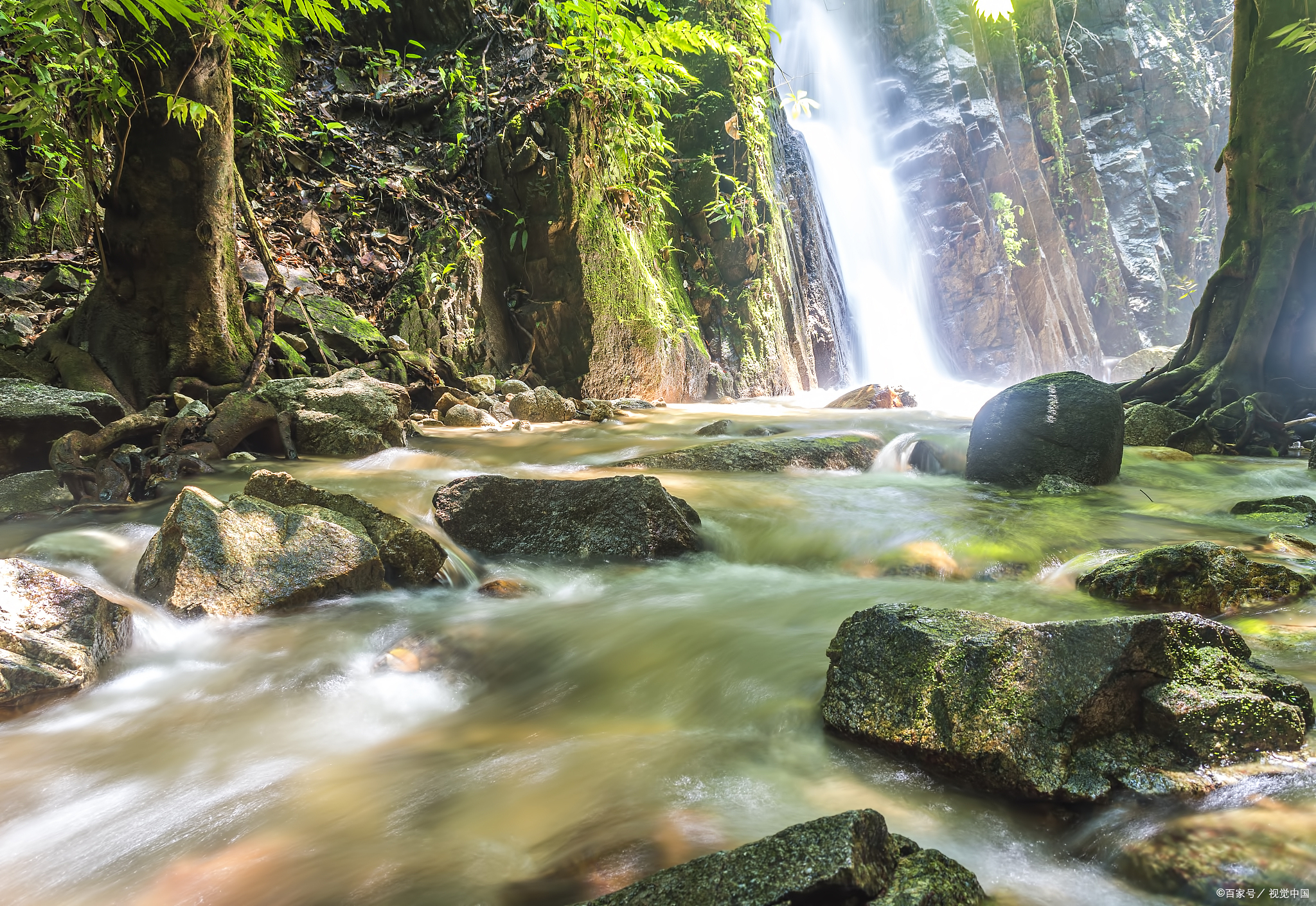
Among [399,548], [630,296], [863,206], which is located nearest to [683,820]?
[399,548]

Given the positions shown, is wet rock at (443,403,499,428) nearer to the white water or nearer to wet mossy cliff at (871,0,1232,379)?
the white water

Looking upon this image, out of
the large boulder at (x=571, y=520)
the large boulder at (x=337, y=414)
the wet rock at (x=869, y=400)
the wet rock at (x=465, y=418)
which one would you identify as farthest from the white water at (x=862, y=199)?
the large boulder at (x=571, y=520)

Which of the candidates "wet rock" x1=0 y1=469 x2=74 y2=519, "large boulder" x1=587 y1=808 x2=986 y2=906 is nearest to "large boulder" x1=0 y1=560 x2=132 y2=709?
"wet rock" x1=0 y1=469 x2=74 y2=519

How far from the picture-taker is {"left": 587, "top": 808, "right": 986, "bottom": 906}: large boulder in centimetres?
108

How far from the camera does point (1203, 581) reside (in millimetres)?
2539

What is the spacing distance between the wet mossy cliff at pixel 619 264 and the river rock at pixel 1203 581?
6.91 m

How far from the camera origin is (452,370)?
8.02 metres

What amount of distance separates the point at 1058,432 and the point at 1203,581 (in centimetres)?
272

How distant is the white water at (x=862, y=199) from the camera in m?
18.0

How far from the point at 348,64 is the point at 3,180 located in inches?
210

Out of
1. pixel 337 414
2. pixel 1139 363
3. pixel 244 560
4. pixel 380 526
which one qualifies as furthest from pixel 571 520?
pixel 1139 363

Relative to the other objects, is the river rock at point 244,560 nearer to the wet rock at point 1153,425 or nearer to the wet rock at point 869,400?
the wet rock at point 1153,425

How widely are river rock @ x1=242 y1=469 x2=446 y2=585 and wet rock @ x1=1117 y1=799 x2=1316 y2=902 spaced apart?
2.74m

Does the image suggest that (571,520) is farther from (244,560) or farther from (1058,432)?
(1058,432)
